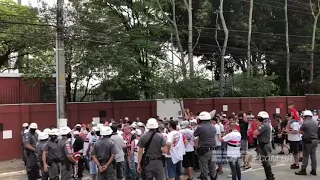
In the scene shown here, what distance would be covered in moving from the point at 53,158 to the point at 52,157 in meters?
0.04

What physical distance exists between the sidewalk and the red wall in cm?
48

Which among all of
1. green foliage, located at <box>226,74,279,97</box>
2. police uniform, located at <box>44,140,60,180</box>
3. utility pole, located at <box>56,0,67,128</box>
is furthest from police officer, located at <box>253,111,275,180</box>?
green foliage, located at <box>226,74,279,97</box>

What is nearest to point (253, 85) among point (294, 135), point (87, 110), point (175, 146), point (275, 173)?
point (87, 110)

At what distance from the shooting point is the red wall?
18.3 metres

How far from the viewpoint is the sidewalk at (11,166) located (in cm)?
1584

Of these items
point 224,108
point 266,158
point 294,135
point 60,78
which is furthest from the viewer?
point 224,108

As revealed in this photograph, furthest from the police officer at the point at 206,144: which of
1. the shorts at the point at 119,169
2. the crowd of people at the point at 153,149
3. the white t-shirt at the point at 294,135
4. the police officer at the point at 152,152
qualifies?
the white t-shirt at the point at 294,135

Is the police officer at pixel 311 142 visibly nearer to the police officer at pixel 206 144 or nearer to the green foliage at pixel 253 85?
the police officer at pixel 206 144

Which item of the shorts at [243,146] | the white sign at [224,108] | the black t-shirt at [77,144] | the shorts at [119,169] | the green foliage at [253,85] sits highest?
the green foliage at [253,85]

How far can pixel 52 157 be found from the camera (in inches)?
376

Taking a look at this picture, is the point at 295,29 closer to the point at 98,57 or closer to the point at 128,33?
the point at 128,33

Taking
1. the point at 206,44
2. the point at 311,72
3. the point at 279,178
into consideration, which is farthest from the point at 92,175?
the point at 311,72

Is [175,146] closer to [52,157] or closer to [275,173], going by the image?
[52,157]

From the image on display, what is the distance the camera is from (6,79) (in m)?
20.9
